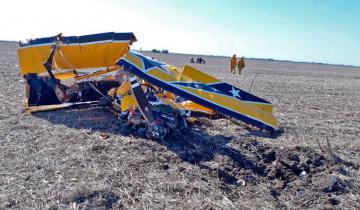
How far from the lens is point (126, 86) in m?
7.70

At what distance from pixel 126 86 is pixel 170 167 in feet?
9.33

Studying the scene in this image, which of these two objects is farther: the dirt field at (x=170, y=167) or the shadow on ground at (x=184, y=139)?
the shadow on ground at (x=184, y=139)

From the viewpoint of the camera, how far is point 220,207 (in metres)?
4.20

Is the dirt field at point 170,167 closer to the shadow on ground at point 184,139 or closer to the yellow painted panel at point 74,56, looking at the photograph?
the shadow on ground at point 184,139

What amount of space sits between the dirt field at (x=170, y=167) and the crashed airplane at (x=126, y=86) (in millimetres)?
390

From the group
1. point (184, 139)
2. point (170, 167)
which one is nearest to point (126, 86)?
point (184, 139)

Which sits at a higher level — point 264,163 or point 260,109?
A: point 260,109

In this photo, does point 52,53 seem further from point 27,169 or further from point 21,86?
point 21,86

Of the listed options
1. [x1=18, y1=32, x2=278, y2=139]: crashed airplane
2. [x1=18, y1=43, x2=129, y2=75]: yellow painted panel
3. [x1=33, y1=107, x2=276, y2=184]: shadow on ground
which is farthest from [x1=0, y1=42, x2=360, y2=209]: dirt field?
[x1=18, y1=43, x2=129, y2=75]: yellow painted panel

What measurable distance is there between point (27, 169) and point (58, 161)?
465mm

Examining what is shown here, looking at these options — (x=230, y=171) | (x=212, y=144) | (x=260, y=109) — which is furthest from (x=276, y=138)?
(x=230, y=171)

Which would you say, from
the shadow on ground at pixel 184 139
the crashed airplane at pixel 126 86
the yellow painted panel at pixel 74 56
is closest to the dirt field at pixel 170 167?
the shadow on ground at pixel 184 139

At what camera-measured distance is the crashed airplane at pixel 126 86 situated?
23.3ft

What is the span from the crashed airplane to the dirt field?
15.4 inches
